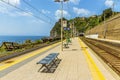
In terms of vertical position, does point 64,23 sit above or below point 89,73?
above

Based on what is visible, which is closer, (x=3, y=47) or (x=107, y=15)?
(x=3, y=47)

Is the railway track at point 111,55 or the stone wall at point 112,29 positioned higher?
the stone wall at point 112,29

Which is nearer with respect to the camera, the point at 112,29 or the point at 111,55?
the point at 111,55

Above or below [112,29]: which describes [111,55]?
below

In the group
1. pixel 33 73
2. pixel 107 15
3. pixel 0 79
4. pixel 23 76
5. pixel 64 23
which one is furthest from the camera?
pixel 107 15

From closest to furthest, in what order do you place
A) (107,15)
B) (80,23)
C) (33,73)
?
(33,73) < (107,15) < (80,23)

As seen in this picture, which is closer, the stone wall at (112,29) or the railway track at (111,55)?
the railway track at (111,55)

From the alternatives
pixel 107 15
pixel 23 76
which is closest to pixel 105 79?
pixel 23 76

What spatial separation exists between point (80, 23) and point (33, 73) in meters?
187

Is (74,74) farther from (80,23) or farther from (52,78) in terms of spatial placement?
(80,23)

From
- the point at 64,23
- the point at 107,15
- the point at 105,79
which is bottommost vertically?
the point at 105,79

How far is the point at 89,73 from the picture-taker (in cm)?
941

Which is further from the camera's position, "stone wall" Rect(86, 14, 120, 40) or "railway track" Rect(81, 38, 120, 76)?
"stone wall" Rect(86, 14, 120, 40)

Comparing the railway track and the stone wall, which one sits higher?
the stone wall
